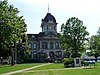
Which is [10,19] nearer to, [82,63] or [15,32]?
[15,32]

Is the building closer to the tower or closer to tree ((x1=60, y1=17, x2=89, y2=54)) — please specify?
the tower

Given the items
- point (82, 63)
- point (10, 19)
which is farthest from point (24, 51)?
point (10, 19)

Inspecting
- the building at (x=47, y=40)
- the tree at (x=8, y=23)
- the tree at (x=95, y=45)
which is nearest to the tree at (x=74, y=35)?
the tree at (x=95, y=45)

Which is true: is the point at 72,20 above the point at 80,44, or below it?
above

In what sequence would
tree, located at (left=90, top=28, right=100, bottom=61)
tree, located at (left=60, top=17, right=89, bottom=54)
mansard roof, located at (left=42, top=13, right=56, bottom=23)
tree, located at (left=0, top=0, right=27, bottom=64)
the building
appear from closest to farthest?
tree, located at (left=0, top=0, right=27, bottom=64) < tree, located at (left=60, top=17, right=89, bottom=54) < tree, located at (left=90, top=28, right=100, bottom=61) < the building < mansard roof, located at (left=42, top=13, right=56, bottom=23)

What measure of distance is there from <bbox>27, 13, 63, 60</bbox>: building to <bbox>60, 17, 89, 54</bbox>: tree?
119 feet

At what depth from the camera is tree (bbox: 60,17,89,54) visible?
250 feet

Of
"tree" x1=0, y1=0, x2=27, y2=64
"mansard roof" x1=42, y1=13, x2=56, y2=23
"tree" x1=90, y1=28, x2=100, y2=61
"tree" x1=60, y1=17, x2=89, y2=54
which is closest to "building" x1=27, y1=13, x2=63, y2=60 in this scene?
"mansard roof" x1=42, y1=13, x2=56, y2=23

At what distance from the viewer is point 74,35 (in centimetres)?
7662

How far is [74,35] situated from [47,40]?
39.1m

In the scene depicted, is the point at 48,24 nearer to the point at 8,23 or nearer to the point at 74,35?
the point at 74,35

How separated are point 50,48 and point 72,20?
38840mm

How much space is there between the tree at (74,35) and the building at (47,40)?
36318 millimetres

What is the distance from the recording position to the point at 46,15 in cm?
11550
